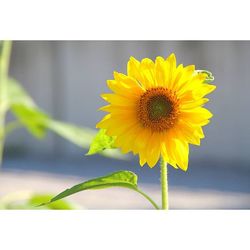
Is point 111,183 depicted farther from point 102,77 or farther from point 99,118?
point 102,77

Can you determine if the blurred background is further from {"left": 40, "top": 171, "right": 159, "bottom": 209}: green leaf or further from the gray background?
{"left": 40, "top": 171, "right": 159, "bottom": 209}: green leaf

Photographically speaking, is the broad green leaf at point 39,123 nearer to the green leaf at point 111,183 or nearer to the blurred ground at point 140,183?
the green leaf at point 111,183

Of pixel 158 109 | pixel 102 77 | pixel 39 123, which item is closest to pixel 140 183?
pixel 102 77

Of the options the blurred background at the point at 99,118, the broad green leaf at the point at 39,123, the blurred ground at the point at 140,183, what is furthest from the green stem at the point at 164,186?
the blurred ground at the point at 140,183

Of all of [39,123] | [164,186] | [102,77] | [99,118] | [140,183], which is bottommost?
[164,186]

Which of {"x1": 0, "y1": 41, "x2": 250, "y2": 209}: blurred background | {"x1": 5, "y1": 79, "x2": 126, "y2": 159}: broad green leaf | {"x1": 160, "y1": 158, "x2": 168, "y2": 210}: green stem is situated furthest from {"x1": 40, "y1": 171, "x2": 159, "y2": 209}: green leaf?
{"x1": 0, "y1": 41, "x2": 250, "y2": 209}: blurred background
